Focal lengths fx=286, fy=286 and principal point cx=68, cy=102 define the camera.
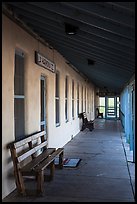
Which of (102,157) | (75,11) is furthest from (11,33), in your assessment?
(102,157)

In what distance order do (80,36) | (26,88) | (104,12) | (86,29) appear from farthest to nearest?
(26,88) < (80,36) < (86,29) < (104,12)

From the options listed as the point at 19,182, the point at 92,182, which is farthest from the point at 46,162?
the point at 92,182

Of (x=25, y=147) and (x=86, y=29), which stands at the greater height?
(x=86, y=29)

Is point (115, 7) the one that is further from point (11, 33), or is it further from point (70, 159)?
point (70, 159)

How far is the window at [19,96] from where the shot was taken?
5297mm

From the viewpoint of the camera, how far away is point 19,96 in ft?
17.5

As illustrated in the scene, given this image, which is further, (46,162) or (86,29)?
(46,162)

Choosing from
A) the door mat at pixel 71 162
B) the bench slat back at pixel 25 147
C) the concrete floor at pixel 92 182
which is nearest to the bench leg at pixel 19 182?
the concrete floor at pixel 92 182

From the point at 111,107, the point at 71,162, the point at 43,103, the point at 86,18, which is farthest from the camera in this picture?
the point at 111,107

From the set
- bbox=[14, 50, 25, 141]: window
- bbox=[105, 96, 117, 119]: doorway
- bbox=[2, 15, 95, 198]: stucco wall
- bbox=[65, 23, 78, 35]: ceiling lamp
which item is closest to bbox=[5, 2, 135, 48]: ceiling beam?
A: bbox=[65, 23, 78, 35]: ceiling lamp

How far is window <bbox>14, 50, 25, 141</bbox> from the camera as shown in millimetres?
5297

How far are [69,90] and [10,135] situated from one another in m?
7.01

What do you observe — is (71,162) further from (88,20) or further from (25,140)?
(88,20)

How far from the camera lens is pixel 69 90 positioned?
1152 centimetres
